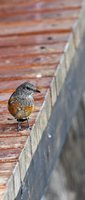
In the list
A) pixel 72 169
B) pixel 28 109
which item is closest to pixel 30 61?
pixel 28 109

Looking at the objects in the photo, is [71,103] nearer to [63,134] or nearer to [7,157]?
[63,134]

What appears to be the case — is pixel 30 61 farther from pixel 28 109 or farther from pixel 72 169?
pixel 72 169

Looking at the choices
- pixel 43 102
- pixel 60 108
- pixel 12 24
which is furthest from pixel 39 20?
pixel 43 102

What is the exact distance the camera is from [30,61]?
678cm

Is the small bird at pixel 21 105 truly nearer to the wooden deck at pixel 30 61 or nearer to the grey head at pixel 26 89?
the grey head at pixel 26 89

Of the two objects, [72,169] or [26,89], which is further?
[72,169]

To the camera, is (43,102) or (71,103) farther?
(71,103)

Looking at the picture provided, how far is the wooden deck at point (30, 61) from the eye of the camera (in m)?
5.22

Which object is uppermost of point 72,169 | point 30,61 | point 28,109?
point 28,109

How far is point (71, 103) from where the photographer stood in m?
6.91

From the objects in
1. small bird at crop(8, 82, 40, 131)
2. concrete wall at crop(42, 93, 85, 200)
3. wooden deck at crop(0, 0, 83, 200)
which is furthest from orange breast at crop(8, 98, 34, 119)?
concrete wall at crop(42, 93, 85, 200)

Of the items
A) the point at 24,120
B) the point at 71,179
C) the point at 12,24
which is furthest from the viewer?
the point at 71,179

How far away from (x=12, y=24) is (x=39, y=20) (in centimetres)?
25

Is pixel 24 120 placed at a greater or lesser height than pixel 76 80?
greater
